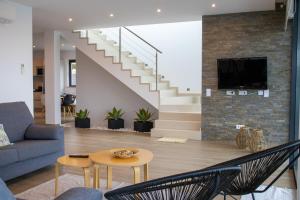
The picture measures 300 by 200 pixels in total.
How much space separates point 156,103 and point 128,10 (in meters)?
2.48

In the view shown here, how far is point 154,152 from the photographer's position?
5559mm

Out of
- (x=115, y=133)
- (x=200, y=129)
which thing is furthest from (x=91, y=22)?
(x=200, y=129)

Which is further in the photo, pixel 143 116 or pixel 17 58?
pixel 143 116

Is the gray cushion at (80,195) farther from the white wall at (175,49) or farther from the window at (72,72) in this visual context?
the window at (72,72)

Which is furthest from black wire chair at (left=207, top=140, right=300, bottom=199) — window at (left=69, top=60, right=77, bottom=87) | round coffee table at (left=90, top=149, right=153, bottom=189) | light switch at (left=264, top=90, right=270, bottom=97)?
window at (left=69, top=60, right=77, bottom=87)

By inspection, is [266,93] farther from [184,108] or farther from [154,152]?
[154,152]

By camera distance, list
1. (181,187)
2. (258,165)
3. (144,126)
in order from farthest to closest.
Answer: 1. (144,126)
2. (258,165)
3. (181,187)

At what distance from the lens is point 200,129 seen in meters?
6.86

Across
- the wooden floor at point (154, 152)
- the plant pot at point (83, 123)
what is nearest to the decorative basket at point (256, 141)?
the wooden floor at point (154, 152)

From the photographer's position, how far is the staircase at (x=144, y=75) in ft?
23.7

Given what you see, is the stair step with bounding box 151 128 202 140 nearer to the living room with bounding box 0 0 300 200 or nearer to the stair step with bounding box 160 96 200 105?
the living room with bounding box 0 0 300 200

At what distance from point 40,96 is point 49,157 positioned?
9.94 meters

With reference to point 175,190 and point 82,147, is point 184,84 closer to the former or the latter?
point 82,147

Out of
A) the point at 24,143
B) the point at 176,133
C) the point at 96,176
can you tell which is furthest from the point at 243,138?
the point at 24,143
